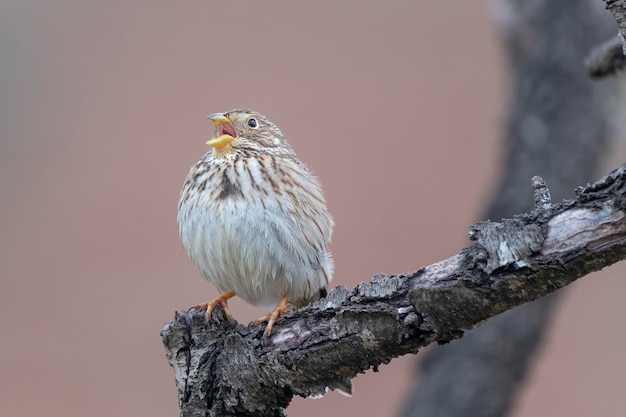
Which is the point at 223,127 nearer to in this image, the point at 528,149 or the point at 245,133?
the point at 245,133

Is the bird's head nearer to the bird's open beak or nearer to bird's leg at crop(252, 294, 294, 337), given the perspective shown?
the bird's open beak

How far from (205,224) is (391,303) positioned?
57.6 inches

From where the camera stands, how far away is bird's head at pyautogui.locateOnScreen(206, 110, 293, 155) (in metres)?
4.86

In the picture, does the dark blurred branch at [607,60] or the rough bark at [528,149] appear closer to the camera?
the dark blurred branch at [607,60]

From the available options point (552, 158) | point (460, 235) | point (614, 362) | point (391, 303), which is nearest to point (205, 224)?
point (391, 303)

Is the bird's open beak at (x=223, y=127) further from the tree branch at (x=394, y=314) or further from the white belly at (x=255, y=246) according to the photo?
the tree branch at (x=394, y=314)

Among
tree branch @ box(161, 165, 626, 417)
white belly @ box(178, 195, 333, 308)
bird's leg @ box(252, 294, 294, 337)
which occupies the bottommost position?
tree branch @ box(161, 165, 626, 417)

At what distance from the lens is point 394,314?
3141 mm

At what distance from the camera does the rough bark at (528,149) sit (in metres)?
5.91

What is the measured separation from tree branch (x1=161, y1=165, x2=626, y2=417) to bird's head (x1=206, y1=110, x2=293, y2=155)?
135cm

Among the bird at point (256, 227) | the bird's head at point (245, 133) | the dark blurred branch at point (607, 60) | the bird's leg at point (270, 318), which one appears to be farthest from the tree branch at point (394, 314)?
the dark blurred branch at point (607, 60)

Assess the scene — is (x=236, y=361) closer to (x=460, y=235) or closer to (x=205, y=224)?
(x=205, y=224)

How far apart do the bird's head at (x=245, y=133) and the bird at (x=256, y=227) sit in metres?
0.02

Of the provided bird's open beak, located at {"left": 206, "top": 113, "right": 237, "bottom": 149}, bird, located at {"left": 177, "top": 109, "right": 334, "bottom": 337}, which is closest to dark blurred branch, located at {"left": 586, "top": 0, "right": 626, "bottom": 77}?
bird, located at {"left": 177, "top": 109, "right": 334, "bottom": 337}
